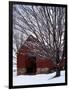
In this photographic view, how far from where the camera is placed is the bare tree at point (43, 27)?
223 cm

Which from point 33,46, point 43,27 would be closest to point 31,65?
point 33,46

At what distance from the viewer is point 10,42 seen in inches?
86.7

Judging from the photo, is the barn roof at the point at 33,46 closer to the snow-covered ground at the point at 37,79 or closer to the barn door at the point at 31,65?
the barn door at the point at 31,65

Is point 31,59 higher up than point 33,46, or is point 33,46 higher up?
point 33,46

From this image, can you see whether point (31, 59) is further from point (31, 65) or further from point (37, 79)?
point (37, 79)

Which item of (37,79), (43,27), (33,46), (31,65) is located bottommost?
(37,79)

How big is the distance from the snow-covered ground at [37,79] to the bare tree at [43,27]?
0.07 meters

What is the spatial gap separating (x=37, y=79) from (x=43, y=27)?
1.78 feet

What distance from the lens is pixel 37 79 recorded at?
227 cm

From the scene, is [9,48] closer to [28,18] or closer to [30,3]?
[28,18]

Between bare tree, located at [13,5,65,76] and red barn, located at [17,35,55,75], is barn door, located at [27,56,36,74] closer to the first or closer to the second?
red barn, located at [17,35,55,75]

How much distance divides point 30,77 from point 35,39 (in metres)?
0.39

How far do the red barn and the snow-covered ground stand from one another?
0.14ft

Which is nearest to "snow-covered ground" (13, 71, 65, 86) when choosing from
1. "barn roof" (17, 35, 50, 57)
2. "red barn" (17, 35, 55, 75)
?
"red barn" (17, 35, 55, 75)
